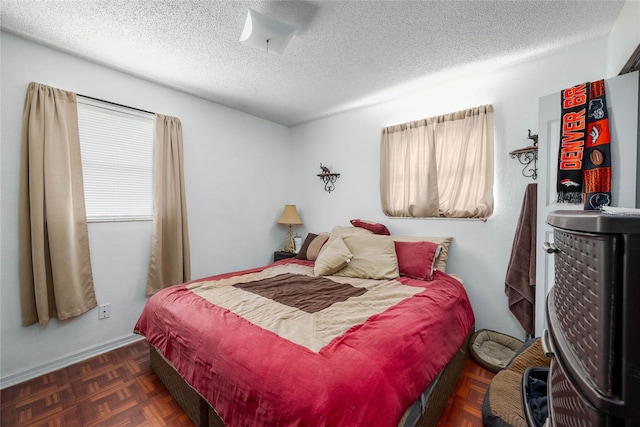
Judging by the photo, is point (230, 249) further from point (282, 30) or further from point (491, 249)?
point (491, 249)

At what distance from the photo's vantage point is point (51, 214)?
206cm

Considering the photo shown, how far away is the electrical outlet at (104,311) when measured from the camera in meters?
2.35

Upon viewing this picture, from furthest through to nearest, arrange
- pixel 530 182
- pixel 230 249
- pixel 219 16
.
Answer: pixel 230 249, pixel 530 182, pixel 219 16

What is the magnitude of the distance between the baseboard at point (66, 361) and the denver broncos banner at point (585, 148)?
3705mm

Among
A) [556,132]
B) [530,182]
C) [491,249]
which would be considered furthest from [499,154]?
[491,249]

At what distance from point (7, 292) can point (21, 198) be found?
70 cm

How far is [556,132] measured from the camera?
1.76 metres

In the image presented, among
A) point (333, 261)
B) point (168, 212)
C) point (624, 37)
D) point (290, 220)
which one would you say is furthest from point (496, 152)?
point (168, 212)

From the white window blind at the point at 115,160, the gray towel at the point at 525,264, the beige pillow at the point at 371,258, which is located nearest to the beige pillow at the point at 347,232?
the beige pillow at the point at 371,258

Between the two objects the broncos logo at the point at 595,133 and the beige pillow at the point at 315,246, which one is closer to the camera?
the broncos logo at the point at 595,133

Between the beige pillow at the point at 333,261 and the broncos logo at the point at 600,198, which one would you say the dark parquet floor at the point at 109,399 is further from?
the broncos logo at the point at 600,198

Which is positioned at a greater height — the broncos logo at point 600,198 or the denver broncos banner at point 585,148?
the denver broncos banner at point 585,148

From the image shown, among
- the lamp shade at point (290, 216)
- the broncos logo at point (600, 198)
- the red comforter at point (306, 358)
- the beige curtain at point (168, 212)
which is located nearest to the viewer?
the red comforter at point (306, 358)

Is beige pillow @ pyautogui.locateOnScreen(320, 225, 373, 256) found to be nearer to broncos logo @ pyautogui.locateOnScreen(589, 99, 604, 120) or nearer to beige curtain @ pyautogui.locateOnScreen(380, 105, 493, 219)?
beige curtain @ pyautogui.locateOnScreen(380, 105, 493, 219)
